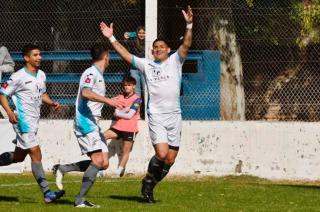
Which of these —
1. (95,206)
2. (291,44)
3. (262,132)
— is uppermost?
(291,44)

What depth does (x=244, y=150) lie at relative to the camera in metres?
18.5

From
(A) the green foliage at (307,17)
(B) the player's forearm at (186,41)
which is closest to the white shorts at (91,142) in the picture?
(B) the player's forearm at (186,41)

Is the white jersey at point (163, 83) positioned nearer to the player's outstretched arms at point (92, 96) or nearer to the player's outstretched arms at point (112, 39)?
the player's outstretched arms at point (112, 39)

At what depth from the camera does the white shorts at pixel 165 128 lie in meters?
13.8

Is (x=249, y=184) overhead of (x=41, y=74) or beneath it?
beneath

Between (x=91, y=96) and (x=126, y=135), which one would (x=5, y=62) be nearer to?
(x=126, y=135)

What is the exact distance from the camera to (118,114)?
19.0 metres

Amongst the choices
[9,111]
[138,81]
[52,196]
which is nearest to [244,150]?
[138,81]

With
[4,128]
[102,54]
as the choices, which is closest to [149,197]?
[102,54]

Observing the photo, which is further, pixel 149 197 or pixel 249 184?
pixel 249 184

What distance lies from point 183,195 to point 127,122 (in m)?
4.02

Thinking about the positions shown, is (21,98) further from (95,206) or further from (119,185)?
(119,185)

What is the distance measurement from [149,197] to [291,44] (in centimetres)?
585

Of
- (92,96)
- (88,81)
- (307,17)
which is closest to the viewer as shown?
(92,96)
